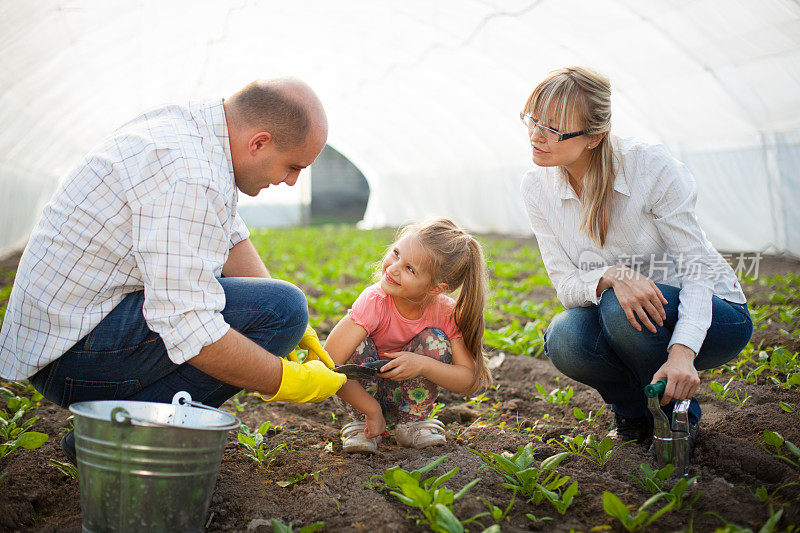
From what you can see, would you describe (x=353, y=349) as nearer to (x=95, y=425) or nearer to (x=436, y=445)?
(x=436, y=445)

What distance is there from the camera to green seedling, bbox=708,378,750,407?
8.74 feet

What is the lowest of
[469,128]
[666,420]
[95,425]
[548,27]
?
[469,128]

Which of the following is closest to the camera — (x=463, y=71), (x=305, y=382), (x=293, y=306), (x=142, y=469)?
(x=142, y=469)

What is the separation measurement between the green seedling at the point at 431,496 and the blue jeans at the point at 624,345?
743mm

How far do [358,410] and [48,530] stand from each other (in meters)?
1.11

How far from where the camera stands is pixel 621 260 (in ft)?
8.03

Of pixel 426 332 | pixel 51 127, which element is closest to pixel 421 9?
pixel 51 127

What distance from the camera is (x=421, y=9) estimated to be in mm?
Result: 7680

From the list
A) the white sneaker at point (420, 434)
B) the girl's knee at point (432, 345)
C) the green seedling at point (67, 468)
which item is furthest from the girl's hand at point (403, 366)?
the green seedling at point (67, 468)

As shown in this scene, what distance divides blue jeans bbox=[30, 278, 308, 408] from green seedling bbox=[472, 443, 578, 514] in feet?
2.57

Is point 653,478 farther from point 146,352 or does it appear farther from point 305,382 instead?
point 146,352

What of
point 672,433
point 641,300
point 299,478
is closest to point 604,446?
point 672,433

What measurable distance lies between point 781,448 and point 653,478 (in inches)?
23.1

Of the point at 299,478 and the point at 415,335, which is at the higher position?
the point at 415,335
